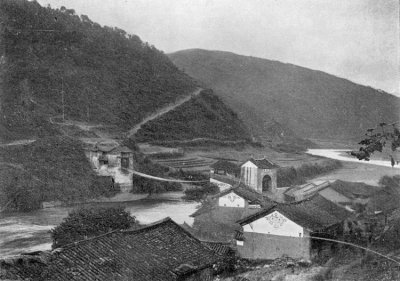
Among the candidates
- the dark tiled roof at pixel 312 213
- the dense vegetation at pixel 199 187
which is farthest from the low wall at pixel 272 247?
the dense vegetation at pixel 199 187

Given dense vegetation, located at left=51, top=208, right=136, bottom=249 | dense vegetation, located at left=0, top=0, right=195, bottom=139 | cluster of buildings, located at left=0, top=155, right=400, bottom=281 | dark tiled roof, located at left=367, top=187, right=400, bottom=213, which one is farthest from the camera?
dense vegetation, located at left=0, top=0, right=195, bottom=139

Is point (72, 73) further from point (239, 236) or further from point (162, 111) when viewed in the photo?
point (239, 236)

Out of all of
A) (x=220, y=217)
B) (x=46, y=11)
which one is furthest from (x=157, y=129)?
(x=46, y=11)

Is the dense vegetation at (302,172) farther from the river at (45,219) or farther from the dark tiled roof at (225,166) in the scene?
the river at (45,219)

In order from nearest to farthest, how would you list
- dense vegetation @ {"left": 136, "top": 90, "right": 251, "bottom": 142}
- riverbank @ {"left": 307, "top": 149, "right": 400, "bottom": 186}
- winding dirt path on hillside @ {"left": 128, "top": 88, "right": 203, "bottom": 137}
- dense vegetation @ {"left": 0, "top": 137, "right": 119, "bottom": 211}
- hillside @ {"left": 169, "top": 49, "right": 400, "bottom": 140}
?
dense vegetation @ {"left": 0, "top": 137, "right": 119, "bottom": 211} → riverbank @ {"left": 307, "top": 149, "right": 400, "bottom": 186} → hillside @ {"left": 169, "top": 49, "right": 400, "bottom": 140} → dense vegetation @ {"left": 136, "top": 90, "right": 251, "bottom": 142} → winding dirt path on hillside @ {"left": 128, "top": 88, "right": 203, "bottom": 137}

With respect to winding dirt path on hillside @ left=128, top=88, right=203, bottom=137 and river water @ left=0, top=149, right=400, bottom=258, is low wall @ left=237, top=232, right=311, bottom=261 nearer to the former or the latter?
river water @ left=0, top=149, right=400, bottom=258

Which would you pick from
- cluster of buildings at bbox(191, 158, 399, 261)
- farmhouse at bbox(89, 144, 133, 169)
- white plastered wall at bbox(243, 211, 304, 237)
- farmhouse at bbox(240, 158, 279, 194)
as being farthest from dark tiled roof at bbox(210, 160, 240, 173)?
farmhouse at bbox(89, 144, 133, 169)

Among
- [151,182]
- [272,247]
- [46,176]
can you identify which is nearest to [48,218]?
A: [46,176]

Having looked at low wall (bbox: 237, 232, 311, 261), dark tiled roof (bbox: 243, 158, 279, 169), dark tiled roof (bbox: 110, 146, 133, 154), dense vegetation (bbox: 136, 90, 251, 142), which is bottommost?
low wall (bbox: 237, 232, 311, 261)
